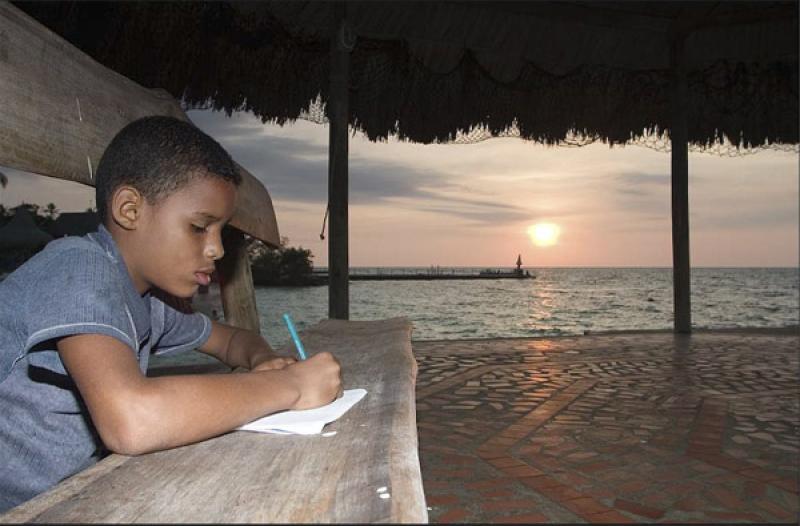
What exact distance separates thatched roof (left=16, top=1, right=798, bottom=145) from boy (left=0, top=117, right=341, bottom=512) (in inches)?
150

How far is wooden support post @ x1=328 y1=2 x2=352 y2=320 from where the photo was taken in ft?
17.8

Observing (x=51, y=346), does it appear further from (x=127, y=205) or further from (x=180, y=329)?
(x=180, y=329)

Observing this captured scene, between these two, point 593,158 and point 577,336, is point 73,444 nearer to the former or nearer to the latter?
point 577,336

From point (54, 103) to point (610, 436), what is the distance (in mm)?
2826

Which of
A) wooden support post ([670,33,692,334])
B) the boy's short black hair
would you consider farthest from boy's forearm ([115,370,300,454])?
wooden support post ([670,33,692,334])

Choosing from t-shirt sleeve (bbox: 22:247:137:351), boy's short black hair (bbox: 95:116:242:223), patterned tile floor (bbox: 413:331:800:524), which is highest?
boy's short black hair (bbox: 95:116:242:223)

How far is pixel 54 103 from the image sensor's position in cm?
103

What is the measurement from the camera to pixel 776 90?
7223 millimetres

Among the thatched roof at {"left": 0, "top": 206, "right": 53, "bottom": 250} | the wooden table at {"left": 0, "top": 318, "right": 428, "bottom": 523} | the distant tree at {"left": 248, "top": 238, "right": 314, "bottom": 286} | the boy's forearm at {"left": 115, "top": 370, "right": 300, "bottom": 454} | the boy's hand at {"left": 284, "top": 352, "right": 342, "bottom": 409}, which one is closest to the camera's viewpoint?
the wooden table at {"left": 0, "top": 318, "right": 428, "bottom": 523}

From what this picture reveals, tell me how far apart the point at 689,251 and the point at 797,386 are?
249 cm

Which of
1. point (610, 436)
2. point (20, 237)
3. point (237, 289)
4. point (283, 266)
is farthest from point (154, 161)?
point (283, 266)

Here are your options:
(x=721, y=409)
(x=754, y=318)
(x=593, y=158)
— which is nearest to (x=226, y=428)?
(x=721, y=409)

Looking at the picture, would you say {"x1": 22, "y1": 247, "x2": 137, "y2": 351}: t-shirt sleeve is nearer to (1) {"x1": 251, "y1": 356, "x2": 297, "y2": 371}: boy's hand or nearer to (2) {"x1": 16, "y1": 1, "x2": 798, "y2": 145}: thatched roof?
(1) {"x1": 251, "y1": 356, "x2": 297, "y2": 371}: boy's hand

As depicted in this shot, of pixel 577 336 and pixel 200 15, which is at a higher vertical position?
pixel 200 15
